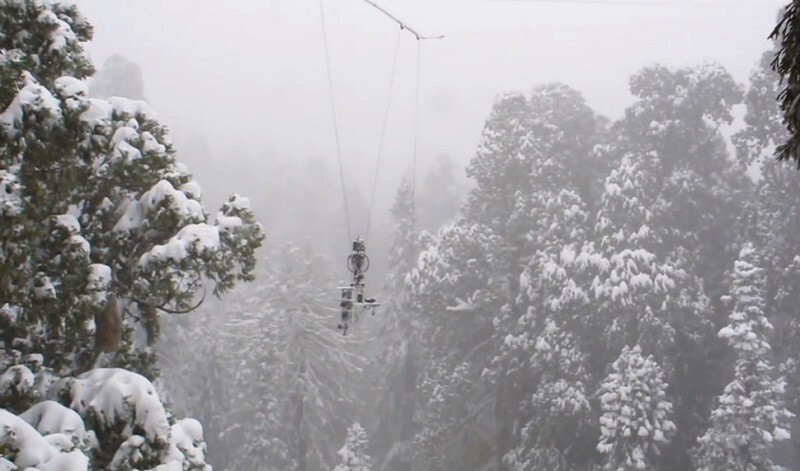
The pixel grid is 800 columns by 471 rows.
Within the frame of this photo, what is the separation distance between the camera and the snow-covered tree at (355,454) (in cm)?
2712

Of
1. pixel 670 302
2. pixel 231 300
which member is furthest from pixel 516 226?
pixel 231 300

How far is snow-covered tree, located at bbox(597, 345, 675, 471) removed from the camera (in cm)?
1933

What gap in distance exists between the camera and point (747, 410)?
738 inches

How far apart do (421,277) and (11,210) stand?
1982 cm

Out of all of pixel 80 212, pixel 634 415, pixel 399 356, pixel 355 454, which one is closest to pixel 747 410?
pixel 634 415

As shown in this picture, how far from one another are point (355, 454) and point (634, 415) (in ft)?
37.5

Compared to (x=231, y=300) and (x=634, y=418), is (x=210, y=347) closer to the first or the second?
(x=231, y=300)

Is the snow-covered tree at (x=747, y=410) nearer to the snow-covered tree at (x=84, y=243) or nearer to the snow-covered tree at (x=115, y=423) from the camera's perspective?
the snow-covered tree at (x=84, y=243)

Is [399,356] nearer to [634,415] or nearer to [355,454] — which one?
[355,454]

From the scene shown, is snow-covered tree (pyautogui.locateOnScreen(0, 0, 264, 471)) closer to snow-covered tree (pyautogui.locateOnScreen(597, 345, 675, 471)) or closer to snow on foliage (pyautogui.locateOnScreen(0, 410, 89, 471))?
snow on foliage (pyautogui.locateOnScreen(0, 410, 89, 471))

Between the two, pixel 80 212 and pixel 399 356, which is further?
pixel 399 356

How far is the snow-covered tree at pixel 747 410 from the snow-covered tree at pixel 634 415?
46.0 inches

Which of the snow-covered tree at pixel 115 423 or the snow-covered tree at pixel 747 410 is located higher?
the snow-covered tree at pixel 747 410

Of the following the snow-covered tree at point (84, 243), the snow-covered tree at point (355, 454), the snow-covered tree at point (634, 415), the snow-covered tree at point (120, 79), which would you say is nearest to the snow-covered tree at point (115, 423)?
the snow-covered tree at point (84, 243)
